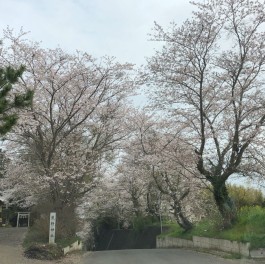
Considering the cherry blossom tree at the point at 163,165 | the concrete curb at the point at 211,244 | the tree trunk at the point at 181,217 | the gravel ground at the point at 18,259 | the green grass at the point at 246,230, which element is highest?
the cherry blossom tree at the point at 163,165

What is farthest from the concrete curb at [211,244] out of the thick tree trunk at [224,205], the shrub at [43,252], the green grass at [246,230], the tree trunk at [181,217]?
the shrub at [43,252]

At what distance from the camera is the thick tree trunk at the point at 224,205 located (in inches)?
738

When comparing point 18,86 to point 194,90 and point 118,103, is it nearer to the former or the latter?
point 118,103

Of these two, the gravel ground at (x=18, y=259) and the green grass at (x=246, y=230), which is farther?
the green grass at (x=246, y=230)

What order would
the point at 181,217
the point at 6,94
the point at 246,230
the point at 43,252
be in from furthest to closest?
1. the point at 181,217
2. the point at 246,230
3. the point at 43,252
4. the point at 6,94

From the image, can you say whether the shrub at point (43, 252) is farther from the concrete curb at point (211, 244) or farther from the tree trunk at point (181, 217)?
the tree trunk at point (181, 217)

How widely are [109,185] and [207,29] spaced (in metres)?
19.5

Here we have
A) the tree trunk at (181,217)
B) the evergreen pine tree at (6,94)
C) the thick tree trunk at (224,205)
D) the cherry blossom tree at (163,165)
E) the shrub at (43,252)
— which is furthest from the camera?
the tree trunk at (181,217)

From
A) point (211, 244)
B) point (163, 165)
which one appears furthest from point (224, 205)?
point (163, 165)

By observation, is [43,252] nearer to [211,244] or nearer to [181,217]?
[211,244]

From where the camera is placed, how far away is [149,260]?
1623 centimetres

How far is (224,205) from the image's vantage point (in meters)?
19.1

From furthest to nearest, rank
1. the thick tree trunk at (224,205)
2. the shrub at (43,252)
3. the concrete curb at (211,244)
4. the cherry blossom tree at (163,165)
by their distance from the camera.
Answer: the cherry blossom tree at (163,165) < the thick tree trunk at (224,205) < the shrub at (43,252) < the concrete curb at (211,244)

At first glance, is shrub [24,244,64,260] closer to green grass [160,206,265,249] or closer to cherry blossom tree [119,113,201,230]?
cherry blossom tree [119,113,201,230]
